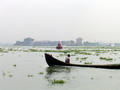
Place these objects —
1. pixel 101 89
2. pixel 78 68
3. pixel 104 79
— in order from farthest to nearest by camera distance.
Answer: pixel 78 68 → pixel 104 79 → pixel 101 89

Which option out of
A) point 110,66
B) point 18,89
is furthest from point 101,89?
point 110,66

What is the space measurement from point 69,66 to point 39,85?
31.4 ft

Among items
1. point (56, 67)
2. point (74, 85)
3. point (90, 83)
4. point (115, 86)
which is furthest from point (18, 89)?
point (56, 67)

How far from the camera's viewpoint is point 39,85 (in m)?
15.3

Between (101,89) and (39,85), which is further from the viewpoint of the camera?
(39,85)

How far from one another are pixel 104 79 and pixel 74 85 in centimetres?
343

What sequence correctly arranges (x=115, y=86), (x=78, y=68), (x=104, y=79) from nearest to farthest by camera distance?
(x=115, y=86), (x=104, y=79), (x=78, y=68)

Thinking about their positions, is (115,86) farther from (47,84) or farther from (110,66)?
(110,66)

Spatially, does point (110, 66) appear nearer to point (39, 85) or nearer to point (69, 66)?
point (69, 66)

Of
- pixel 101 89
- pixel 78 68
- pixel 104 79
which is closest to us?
pixel 101 89

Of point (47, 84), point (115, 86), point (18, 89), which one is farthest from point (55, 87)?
point (115, 86)

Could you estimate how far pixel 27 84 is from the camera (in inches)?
614

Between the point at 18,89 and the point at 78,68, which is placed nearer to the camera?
the point at 18,89

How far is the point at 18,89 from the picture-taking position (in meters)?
14.2
